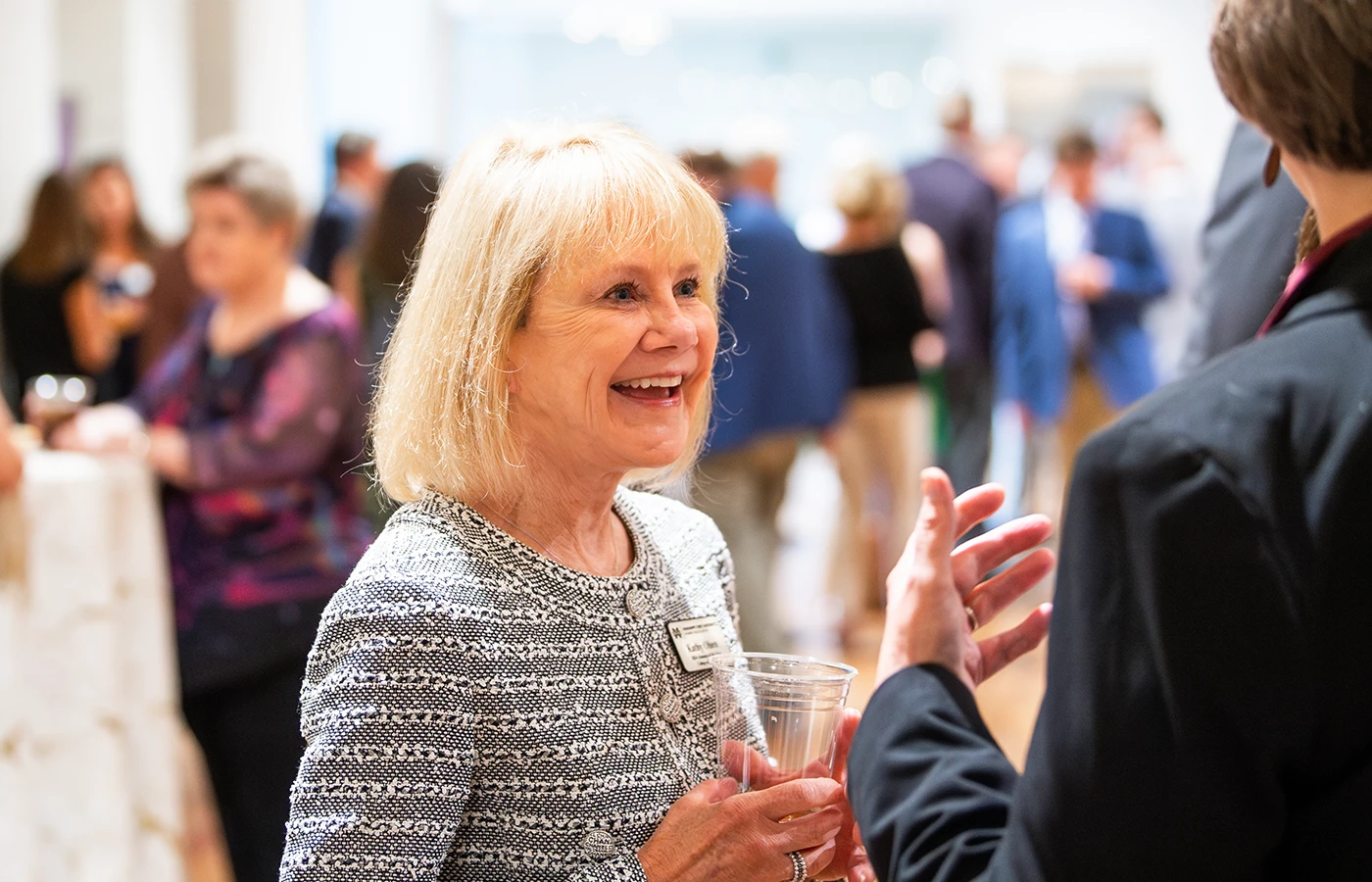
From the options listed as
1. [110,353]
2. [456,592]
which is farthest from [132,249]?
[456,592]

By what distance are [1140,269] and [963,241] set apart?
→ 821 millimetres

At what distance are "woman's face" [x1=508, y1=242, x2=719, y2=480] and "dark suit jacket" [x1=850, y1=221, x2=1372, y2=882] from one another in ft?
2.00

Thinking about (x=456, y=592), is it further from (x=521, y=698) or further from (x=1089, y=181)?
(x=1089, y=181)

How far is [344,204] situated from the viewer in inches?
221

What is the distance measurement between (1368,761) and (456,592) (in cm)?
81

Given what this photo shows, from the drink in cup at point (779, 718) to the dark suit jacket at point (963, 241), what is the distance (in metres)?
5.43

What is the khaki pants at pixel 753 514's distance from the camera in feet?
15.0

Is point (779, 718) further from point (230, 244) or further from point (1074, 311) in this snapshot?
point (1074, 311)

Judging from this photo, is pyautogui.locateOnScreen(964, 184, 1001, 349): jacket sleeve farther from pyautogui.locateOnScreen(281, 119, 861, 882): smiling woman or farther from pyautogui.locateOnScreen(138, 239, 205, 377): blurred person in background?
pyautogui.locateOnScreen(281, 119, 861, 882): smiling woman

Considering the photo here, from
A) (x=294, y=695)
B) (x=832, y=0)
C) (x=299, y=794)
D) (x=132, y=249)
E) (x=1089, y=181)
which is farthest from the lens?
(x=832, y=0)

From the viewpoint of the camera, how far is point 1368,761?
88 centimetres

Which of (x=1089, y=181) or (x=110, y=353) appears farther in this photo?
(x=1089, y=181)

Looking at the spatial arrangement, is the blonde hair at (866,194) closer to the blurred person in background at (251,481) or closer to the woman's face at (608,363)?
the blurred person in background at (251,481)

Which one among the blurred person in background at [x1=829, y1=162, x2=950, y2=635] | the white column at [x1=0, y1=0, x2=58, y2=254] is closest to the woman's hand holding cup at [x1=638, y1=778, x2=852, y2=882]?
the blurred person in background at [x1=829, y1=162, x2=950, y2=635]
